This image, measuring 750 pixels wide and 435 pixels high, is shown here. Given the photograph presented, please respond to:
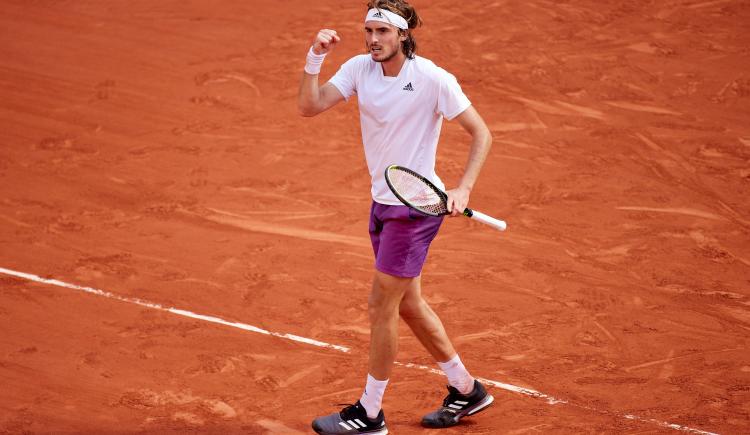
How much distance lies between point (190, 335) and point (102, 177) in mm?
3139

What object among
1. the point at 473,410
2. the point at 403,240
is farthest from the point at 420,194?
the point at 473,410

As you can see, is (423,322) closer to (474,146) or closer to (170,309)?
(474,146)

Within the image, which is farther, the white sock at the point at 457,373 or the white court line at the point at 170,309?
the white court line at the point at 170,309

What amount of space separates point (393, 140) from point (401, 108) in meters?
0.19

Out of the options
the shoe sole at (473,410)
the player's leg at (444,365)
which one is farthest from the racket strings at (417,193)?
the shoe sole at (473,410)

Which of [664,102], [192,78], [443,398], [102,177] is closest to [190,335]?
[443,398]

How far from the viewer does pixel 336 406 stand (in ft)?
19.6

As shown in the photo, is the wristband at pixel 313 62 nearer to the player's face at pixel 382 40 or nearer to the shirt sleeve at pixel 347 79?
the shirt sleeve at pixel 347 79

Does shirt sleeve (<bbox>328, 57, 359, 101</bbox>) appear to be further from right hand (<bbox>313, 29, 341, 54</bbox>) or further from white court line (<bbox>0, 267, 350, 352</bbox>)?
white court line (<bbox>0, 267, 350, 352</bbox>)

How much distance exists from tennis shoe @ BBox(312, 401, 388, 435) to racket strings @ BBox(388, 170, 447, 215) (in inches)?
48.8

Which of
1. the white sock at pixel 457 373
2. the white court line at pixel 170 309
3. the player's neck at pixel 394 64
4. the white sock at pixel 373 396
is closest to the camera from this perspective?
the player's neck at pixel 394 64

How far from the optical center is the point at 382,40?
514 centimetres

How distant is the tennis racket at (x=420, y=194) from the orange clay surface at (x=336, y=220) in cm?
140

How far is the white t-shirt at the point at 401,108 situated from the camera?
16.9ft
